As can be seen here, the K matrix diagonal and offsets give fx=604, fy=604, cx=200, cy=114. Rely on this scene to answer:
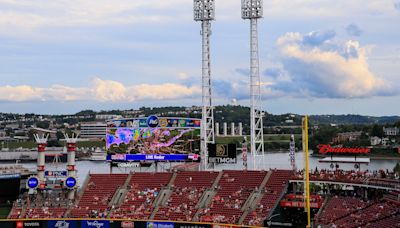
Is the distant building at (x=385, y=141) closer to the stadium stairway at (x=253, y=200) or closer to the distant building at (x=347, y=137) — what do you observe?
the distant building at (x=347, y=137)

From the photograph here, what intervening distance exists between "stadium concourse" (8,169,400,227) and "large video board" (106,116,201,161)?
1799 mm

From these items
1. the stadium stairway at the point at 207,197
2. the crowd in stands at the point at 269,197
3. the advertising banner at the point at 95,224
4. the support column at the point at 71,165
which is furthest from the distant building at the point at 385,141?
the advertising banner at the point at 95,224

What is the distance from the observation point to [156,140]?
5738cm

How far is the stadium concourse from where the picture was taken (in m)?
44.9

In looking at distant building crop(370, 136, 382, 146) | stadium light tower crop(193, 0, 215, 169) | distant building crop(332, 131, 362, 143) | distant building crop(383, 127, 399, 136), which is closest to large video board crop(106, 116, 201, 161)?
stadium light tower crop(193, 0, 215, 169)

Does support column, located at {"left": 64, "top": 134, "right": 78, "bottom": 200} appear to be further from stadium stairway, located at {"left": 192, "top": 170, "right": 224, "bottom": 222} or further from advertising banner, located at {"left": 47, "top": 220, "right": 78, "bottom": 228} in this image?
stadium stairway, located at {"left": 192, "top": 170, "right": 224, "bottom": 222}

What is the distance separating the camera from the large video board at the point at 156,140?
5709 centimetres

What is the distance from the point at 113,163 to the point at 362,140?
318ft

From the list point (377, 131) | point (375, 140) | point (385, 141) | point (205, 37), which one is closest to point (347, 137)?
point (375, 140)

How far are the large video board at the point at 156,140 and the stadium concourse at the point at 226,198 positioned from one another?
1.80 meters

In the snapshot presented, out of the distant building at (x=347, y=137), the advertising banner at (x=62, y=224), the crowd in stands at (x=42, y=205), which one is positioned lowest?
the advertising banner at (x=62, y=224)

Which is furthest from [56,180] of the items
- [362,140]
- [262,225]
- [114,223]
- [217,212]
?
[362,140]

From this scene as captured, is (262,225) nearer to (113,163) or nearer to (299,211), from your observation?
(299,211)

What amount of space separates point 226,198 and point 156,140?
393 inches
